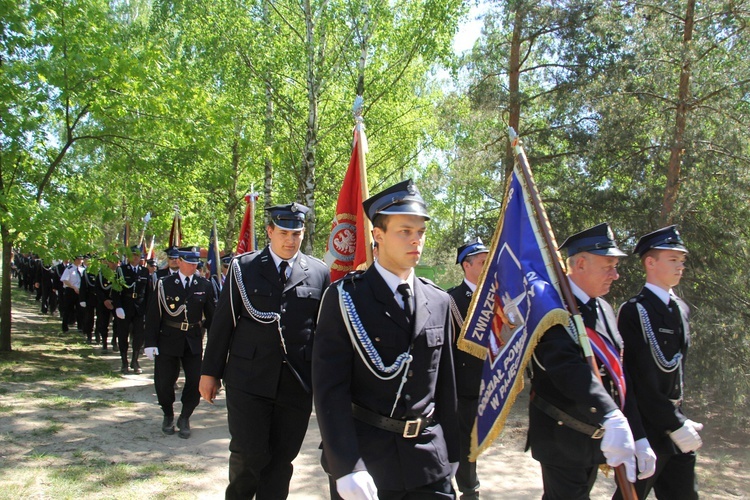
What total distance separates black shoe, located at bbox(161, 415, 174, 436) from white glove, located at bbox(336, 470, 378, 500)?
5.15 metres

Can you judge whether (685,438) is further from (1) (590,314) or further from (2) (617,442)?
(2) (617,442)

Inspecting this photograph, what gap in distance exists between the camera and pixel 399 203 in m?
3.06

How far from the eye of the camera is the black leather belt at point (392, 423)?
2965 millimetres

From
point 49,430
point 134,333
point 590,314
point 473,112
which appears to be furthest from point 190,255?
point 473,112

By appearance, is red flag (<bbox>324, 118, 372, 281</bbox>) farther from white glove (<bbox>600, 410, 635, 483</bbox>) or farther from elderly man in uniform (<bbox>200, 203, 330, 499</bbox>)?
white glove (<bbox>600, 410, 635, 483</bbox>)

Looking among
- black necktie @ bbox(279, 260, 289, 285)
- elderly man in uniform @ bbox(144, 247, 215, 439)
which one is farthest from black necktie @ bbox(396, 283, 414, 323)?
elderly man in uniform @ bbox(144, 247, 215, 439)

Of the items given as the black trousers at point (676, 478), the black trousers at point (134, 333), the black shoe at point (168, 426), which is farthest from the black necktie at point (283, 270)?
the black trousers at point (134, 333)

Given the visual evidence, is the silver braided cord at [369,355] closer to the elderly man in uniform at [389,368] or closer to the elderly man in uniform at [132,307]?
the elderly man in uniform at [389,368]

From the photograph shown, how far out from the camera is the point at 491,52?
11.7m

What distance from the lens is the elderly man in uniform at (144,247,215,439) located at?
23.5 feet

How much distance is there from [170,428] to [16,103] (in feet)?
21.0

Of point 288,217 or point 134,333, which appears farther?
point 134,333

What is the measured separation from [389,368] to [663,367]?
2255 mm

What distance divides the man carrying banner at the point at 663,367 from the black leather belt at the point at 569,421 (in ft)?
2.41
